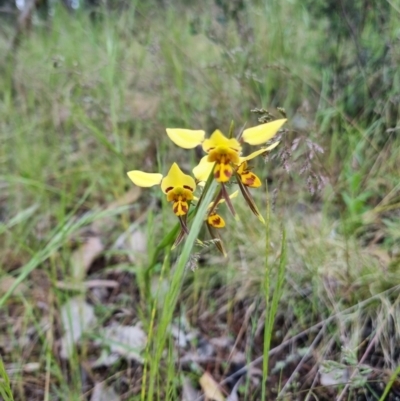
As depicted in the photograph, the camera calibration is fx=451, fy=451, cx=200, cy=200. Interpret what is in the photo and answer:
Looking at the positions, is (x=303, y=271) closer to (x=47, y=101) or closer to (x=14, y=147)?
(x=14, y=147)

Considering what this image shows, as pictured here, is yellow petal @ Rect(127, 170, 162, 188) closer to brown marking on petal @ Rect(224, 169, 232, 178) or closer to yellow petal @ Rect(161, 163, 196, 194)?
yellow petal @ Rect(161, 163, 196, 194)

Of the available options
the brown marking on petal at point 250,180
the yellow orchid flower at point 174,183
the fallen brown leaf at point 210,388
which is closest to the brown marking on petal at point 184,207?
the yellow orchid flower at point 174,183

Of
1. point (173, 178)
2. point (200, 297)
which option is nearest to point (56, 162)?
point (200, 297)

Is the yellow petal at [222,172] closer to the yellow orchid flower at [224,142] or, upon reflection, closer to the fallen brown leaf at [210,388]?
the yellow orchid flower at [224,142]

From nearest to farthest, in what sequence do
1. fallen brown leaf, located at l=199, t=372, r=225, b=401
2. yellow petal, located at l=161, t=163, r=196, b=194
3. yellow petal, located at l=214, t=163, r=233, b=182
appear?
yellow petal, located at l=214, t=163, r=233, b=182
yellow petal, located at l=161, t=163, r=196, b=194
fallen brown leaf, located at l=199, t=372, r=225, b=401

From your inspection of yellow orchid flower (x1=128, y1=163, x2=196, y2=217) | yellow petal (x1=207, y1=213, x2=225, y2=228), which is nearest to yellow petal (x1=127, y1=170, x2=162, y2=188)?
yellow orchid flower (x1=128, y1=163, x2=196, y2=217)

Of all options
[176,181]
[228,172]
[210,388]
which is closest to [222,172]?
[228,172]
